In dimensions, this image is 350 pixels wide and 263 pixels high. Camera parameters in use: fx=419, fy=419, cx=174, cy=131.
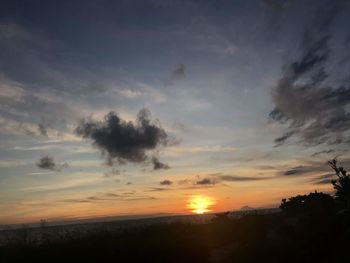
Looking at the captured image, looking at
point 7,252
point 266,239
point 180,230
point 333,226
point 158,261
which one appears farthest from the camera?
point 180,230

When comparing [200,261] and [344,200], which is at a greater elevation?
[344,200]

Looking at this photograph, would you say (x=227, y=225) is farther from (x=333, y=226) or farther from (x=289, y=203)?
(x=333, y=226)

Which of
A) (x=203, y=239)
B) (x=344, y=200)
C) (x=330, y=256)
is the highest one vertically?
(x=344, y=200)

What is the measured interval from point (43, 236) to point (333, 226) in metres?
17.0

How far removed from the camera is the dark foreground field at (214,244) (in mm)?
19438

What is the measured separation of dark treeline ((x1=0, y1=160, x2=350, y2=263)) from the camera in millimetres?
19516

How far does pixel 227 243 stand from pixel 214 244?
1156mm

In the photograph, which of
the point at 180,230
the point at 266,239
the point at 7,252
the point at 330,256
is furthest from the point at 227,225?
the point at 7,252

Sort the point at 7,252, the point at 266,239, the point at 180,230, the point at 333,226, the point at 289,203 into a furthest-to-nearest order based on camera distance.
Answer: the point at 289,203
the point at 180,230
the point at 333,226
the point at 266,239
the point at 7,252

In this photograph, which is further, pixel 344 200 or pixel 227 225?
pixel 227 225

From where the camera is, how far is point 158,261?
62.0 ft

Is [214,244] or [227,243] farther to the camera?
[227,243]

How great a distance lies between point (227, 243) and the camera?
24.7 meters

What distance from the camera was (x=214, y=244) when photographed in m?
23.9
